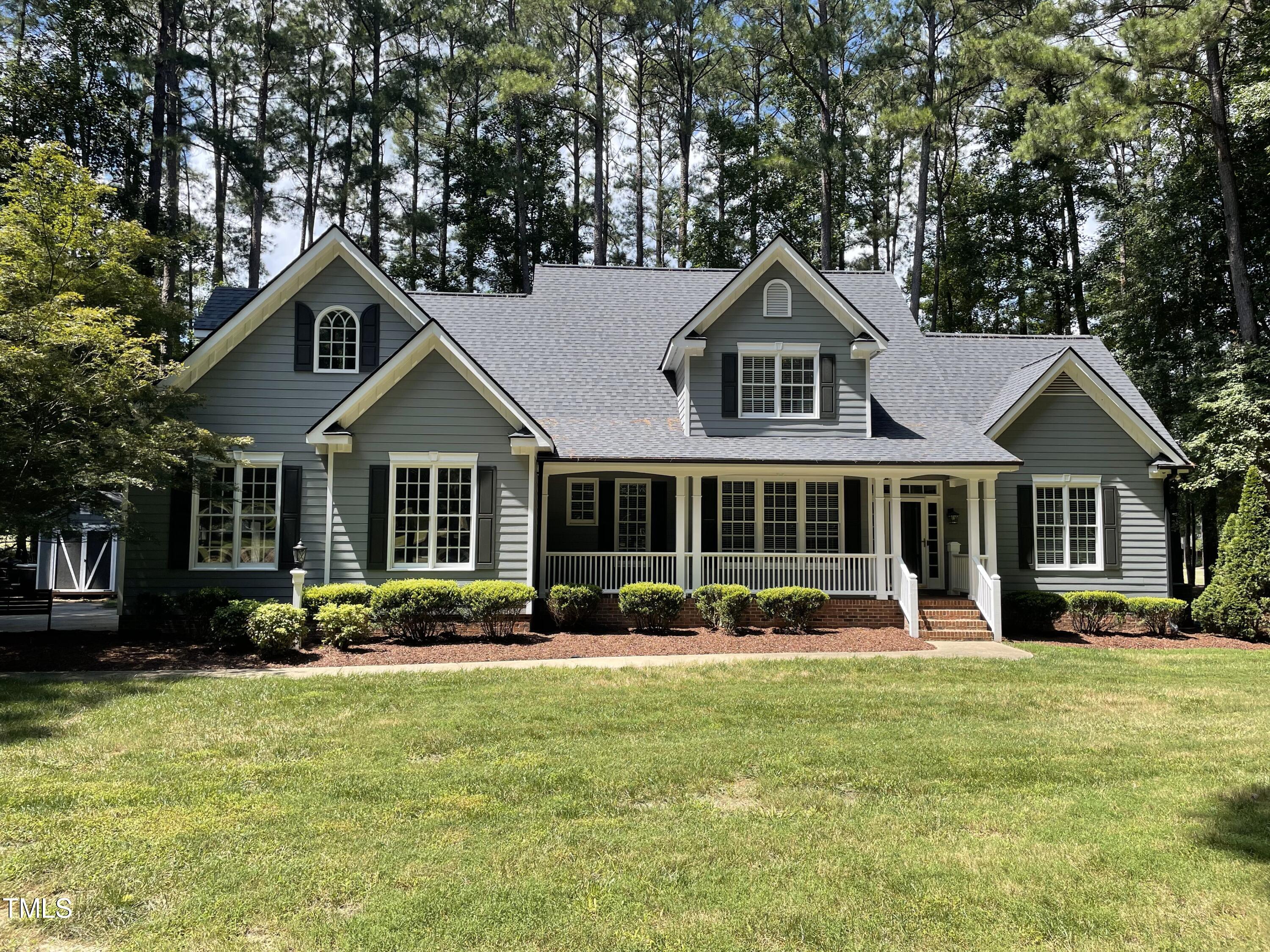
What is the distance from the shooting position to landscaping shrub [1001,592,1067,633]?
15609 millimetres

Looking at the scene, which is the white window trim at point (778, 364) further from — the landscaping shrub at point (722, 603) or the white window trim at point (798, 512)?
the landscaping shrub at point (722, 603)

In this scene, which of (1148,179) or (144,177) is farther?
(1148,179)

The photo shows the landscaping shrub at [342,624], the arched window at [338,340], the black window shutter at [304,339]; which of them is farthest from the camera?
the arched window at [338,340]

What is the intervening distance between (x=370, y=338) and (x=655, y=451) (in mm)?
5808

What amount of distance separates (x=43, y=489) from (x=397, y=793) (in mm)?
8314

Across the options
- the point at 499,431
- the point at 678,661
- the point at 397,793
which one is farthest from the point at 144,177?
the point at 397,793

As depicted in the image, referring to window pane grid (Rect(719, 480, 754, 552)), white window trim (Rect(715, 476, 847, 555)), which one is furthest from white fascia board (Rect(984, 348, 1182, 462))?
window pane grid (Rect(719, 480, 754, 552))

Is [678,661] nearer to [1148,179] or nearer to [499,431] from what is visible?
[499,431]

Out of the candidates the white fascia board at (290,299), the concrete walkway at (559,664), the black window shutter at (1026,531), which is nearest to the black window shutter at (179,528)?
the white fascia board at (290,299)

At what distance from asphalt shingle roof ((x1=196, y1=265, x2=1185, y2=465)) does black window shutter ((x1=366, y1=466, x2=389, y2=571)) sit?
3.40 m

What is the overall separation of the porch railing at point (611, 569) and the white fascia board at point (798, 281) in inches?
176

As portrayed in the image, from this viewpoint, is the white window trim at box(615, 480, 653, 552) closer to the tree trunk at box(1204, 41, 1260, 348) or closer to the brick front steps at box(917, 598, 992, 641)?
the brick front steps at box(917, 598, 992, 641)

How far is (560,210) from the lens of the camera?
35938mm

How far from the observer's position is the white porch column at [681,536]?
1548 centimetres
